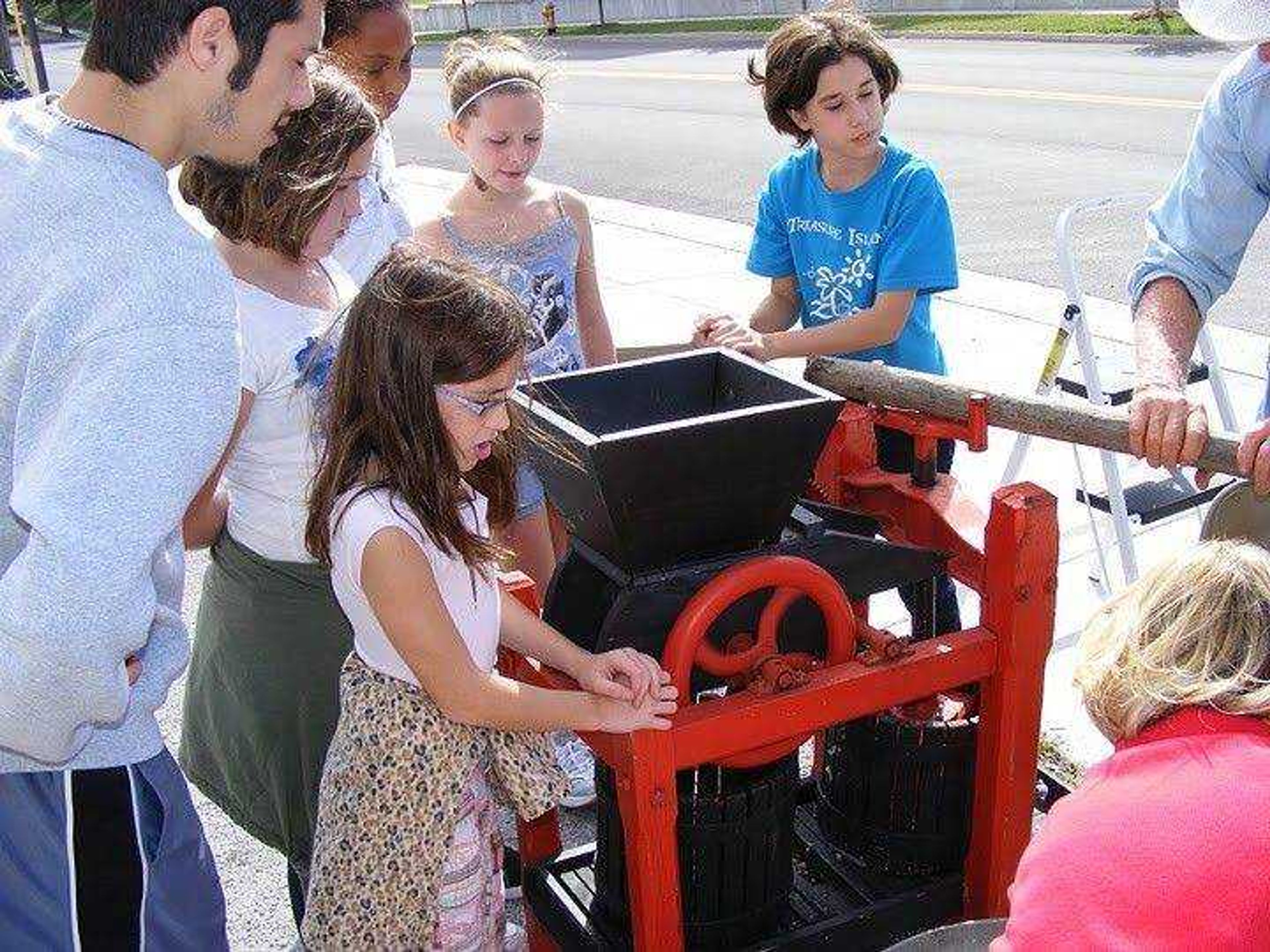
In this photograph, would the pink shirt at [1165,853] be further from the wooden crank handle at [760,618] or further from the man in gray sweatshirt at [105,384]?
the man in gray sweatshirt at [105,384]

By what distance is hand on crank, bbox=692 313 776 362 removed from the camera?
2742 millimetres

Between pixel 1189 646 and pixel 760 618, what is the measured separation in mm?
756

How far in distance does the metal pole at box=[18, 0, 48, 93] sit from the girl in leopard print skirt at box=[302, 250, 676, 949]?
1876cm

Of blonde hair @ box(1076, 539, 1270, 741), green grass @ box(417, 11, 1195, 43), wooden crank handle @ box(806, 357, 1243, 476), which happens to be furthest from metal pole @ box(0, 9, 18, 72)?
blonde hair @ box(1076, 539, 1270, 741)

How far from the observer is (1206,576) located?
1.70 meters

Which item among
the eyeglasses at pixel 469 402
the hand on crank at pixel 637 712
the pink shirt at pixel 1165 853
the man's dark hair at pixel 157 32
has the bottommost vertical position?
the hand on crank at pixel 637 712

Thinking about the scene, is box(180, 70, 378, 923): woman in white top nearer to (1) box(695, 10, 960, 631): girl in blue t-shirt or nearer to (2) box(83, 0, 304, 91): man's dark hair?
(2) box(83, 0, 304, 91): man's dark hair

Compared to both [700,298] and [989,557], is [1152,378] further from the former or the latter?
[700,298]

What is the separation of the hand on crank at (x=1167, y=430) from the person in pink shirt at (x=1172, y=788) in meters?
0.41

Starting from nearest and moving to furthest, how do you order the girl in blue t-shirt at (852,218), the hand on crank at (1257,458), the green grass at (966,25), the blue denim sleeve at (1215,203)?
the hand on crank at (1257,458) < the blue denim sleeve at (1215,203) < the girl in blue t-shirt at (852,218) < the green grass at (966,25)

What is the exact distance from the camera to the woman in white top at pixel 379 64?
3.11m

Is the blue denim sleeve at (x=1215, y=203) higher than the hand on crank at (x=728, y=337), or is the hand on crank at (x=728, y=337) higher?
the blue denim sleeve at (x=1215, y=203)

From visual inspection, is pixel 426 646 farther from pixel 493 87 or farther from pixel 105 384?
pixel 493 87

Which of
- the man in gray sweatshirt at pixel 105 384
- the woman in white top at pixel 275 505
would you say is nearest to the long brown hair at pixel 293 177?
the woman in white top at pixel 275 505
